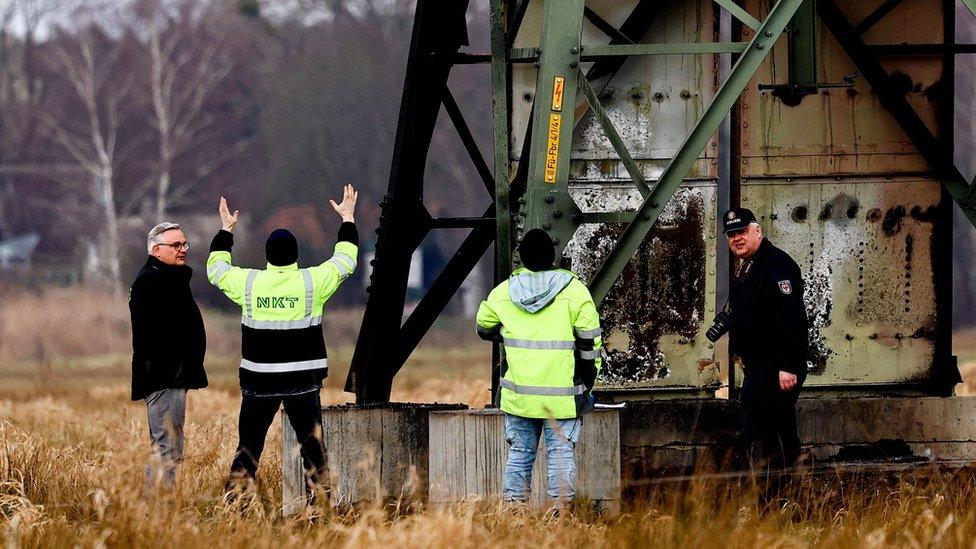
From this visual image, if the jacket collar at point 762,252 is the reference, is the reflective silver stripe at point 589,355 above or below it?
below

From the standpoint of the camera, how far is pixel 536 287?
958 centimetres

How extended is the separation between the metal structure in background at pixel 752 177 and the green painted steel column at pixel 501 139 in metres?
0.58

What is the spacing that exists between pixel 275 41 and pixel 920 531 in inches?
2196

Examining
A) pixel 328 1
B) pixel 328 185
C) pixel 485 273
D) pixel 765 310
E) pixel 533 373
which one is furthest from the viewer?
pixel 328 1

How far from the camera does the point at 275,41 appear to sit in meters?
A: 62.7

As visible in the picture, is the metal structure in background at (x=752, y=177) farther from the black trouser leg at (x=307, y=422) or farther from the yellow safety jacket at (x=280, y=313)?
the black trouser leg at (x=307, y=422)

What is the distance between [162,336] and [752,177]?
4179 millimetres

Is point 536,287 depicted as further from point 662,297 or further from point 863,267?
point 863,267

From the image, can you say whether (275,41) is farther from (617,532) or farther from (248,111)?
(617,532)

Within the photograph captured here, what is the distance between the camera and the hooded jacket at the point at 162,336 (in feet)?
35.0

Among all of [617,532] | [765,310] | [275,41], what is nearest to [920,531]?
[617,532]

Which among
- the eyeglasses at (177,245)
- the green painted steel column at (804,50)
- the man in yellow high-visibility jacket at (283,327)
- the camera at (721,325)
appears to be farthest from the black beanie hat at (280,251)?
the green painted steel column at (804,50)

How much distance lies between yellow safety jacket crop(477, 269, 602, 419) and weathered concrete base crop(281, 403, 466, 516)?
1.51m

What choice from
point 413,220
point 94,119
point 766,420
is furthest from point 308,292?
point 94,119
